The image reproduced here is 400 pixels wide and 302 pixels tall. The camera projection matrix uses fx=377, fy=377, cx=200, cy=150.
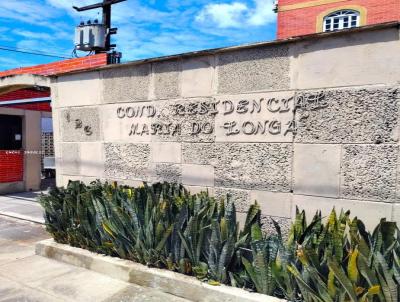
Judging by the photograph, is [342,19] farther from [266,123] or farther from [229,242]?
[229,242]

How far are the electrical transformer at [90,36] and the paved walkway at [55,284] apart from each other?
829cm

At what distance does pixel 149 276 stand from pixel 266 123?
6.16 feet

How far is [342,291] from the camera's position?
99.0 inches

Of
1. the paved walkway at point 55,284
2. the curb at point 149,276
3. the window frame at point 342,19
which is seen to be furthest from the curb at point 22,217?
the window frame at point 342,19

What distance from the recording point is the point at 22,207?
26.4 feet

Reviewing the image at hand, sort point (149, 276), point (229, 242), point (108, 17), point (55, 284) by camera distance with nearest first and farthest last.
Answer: point (229, 242) → point (149, 276) → point (55, 284) → point (108, 17)

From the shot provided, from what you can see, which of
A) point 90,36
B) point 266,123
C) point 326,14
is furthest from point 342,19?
point 266,123

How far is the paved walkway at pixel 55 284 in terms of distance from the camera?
3.44 metres

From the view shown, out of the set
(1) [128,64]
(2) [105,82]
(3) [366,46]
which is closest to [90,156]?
(2) [105,82]

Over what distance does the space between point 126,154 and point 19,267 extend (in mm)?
1811

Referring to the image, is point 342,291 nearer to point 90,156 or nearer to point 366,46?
point 366,46

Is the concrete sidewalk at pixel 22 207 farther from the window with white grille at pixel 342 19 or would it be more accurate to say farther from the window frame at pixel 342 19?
the window with white grille at pixel 342 19

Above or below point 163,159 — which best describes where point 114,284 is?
below

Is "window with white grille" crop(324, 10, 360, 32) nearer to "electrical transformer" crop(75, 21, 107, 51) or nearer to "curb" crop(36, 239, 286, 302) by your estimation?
"electrical transformer" crop(75, 21, 107, 51)
